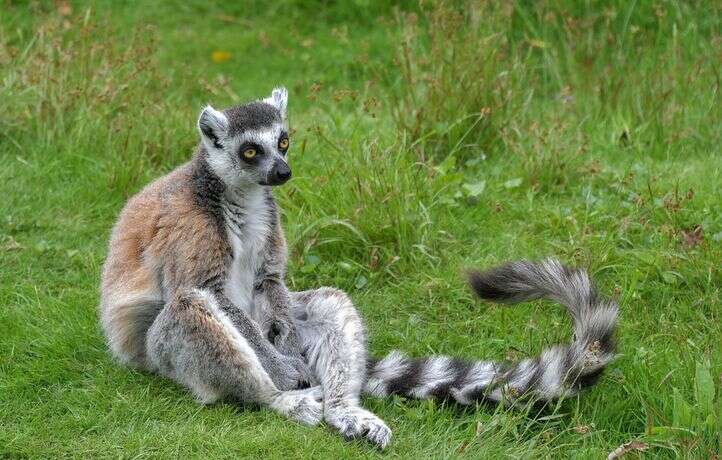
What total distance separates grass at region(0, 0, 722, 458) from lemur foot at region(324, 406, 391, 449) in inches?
2.8

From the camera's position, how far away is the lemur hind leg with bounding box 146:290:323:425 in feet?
15.7

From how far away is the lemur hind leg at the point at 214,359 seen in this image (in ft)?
15.7

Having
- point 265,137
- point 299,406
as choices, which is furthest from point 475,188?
point 299,406

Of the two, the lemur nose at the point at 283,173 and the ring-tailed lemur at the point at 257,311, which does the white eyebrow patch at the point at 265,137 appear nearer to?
the ring-tailed lemur at the point at 257,311

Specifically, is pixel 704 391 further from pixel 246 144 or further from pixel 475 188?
pixel 475 188

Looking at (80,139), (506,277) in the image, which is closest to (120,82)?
(80,139)

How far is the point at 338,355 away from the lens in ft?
16.6

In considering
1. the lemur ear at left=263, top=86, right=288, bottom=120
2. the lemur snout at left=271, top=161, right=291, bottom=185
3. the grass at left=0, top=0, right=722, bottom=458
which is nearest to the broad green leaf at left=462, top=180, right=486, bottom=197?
the grass at left=0, top=0, right=722, bottom=458

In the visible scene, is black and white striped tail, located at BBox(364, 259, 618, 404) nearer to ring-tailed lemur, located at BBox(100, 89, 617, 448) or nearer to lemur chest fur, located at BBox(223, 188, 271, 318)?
ring-tailed lemur, located at BBox(100, 89, 617, 448)

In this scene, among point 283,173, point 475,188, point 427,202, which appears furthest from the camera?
point 475,188

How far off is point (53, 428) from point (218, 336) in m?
0.86

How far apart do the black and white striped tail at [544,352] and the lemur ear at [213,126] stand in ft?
4.77

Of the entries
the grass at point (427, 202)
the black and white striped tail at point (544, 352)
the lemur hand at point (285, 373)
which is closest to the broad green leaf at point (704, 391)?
the grass at point (427, 202)

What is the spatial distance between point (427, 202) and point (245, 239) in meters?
1.71
